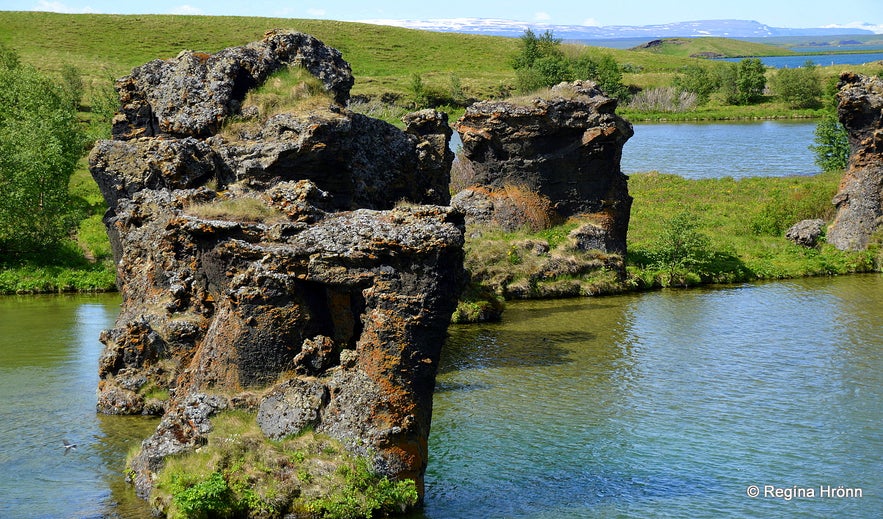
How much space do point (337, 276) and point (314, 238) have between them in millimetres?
849

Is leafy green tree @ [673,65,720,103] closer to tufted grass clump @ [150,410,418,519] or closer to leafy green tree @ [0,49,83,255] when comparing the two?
leafy green tree @ [0,49,83,255]

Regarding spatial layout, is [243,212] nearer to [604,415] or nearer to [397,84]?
[604,415]

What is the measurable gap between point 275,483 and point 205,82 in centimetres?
1353

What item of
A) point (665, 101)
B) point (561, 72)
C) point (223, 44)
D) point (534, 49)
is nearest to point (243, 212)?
point (561, 72)

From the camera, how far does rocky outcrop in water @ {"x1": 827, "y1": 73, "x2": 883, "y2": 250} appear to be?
149ft

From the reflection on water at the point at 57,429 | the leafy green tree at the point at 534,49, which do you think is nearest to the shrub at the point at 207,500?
the reflection on water at the point at 57,429

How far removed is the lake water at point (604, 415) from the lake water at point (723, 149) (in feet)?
135

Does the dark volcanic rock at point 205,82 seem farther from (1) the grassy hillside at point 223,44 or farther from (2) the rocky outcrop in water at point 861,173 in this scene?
(1) the grassy hillside at point 223,44

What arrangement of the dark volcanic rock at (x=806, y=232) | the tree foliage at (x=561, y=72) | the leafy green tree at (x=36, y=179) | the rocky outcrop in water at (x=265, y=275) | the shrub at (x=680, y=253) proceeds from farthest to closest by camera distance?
the tree foliage at (x=561, y=72) < the dark volcanic rock at (x=806, y=232) < the leafy green tree at (x=36, y=179) < the shrub at (x=680, y=253) < the rocky outcrop in water at (x=265, y=275)

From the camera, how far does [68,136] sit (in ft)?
188

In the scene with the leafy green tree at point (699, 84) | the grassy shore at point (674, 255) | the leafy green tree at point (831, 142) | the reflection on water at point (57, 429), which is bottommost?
the reflection on water at point (57, 429)

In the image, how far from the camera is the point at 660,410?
23.9 m

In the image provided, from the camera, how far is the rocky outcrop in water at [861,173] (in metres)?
45.4

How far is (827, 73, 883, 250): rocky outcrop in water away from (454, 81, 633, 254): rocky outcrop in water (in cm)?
1085
